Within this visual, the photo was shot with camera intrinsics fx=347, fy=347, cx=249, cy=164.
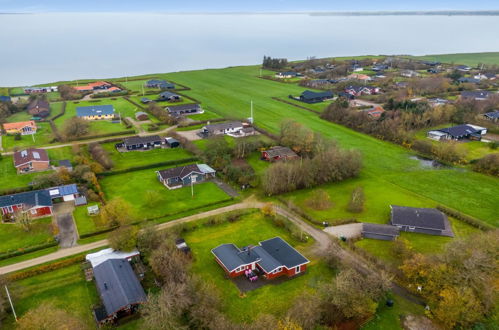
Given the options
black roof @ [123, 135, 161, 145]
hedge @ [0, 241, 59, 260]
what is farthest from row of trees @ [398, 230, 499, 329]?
black roof @ [123, 135, 161, 145]

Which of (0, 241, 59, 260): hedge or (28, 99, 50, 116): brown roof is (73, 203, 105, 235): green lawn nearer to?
(0, 241, 59, 260): hedge

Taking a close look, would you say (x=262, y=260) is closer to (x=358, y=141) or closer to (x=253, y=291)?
(x=253, y=291)

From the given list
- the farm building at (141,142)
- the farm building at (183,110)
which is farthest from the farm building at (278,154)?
the farm building at (183,110)

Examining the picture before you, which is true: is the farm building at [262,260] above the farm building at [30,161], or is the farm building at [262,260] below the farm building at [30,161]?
below

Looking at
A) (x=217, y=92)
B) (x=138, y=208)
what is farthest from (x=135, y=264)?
(x=217, y=92)

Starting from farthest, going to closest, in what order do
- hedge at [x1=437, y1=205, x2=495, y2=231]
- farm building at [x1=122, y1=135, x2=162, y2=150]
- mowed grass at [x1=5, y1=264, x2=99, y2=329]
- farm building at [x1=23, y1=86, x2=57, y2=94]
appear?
1. farm building at [x1=23, y1=86, x2=57, y2=94]
2. farm building at [x1=122, y1=135, x2=162, y2=150]
3. hedge at [x1=437, y1=205, x2=495, y2=231]
4. mowed grass at [x1=5, y1=264, x2=99, y2=329]

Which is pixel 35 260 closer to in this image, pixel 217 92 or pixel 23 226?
pixel 23 226

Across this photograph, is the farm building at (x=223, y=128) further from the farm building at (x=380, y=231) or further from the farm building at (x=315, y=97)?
the farm building at (x=380, y=231)
